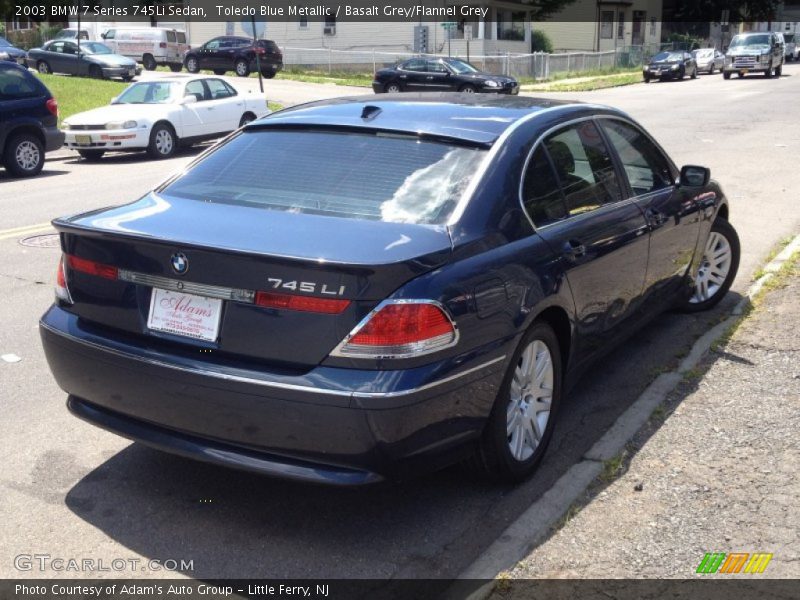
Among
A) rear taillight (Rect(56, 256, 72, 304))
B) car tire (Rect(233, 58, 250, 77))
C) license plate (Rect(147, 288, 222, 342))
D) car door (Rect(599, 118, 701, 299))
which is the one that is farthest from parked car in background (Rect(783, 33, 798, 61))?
license plate (Rect(147, 288, 222, 342))

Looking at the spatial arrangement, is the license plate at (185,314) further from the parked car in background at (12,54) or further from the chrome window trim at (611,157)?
the parked car in background at (12,54)

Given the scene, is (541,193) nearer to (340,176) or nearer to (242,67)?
(340,176)

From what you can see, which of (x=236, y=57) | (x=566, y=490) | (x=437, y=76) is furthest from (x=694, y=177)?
(x=236, y=57)

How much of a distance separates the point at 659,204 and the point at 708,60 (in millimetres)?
48880

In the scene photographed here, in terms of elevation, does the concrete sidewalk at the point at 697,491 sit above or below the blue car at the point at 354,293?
below

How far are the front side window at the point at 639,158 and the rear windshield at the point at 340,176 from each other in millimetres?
1557

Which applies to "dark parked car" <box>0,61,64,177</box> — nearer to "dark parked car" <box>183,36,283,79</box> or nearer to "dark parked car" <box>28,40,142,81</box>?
"dark parked car" <box>28,40,142,81</box>

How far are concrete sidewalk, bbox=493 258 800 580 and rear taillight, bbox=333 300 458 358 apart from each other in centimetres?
94

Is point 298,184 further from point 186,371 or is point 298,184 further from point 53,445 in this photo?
point 53,445

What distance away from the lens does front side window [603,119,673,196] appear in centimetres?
569

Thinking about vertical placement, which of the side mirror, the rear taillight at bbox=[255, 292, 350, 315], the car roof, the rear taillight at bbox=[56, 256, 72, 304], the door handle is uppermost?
the car roof

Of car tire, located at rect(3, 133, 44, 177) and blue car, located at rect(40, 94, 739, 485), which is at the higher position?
blue car, located at rect(40, 94, 739, 485)

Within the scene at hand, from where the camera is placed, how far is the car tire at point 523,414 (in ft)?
13.5

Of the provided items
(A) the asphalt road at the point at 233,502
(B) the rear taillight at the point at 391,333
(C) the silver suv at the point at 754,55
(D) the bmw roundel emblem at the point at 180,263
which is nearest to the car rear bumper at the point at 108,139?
Answer: (A) the asphalt road at the point at 233,502
